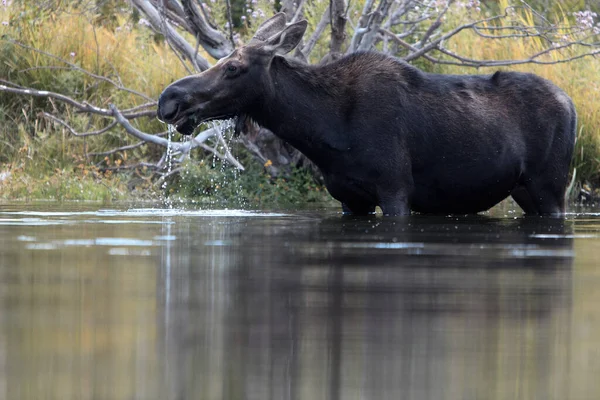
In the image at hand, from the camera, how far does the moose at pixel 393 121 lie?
29.7 feet

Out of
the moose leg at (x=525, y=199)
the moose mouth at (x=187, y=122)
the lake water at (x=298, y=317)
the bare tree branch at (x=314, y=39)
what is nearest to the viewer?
the lake water at (x=298, y=317)

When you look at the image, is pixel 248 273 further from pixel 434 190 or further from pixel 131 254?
pixel 434 190

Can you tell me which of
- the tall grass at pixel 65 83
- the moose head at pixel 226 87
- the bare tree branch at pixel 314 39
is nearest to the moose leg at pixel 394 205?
the moose head at pixel 226 87

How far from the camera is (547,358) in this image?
3359mm

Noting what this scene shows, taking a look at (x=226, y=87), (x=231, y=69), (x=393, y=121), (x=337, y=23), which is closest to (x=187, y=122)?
(x=226, y=87)

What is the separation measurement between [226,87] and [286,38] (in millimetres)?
736

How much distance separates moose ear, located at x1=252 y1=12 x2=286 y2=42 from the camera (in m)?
9.54

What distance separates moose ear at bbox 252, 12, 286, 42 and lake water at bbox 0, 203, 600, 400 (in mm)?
2729

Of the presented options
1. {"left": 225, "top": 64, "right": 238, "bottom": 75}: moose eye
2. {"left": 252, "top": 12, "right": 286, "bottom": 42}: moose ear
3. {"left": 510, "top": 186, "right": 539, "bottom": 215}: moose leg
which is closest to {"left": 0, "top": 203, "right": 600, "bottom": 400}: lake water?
{"left": 225, "top": 64, "right": 238, "bottom": 75}: moose eye

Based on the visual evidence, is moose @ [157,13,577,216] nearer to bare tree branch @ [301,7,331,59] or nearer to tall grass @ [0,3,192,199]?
bare tree branch @ [301,7,331,59]

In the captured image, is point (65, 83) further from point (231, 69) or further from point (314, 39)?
point (231, 69)

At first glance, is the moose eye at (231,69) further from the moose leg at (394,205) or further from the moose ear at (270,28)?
the moose leg at (394,205)

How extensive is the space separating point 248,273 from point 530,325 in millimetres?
1707

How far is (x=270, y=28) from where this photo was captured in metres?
9.70
